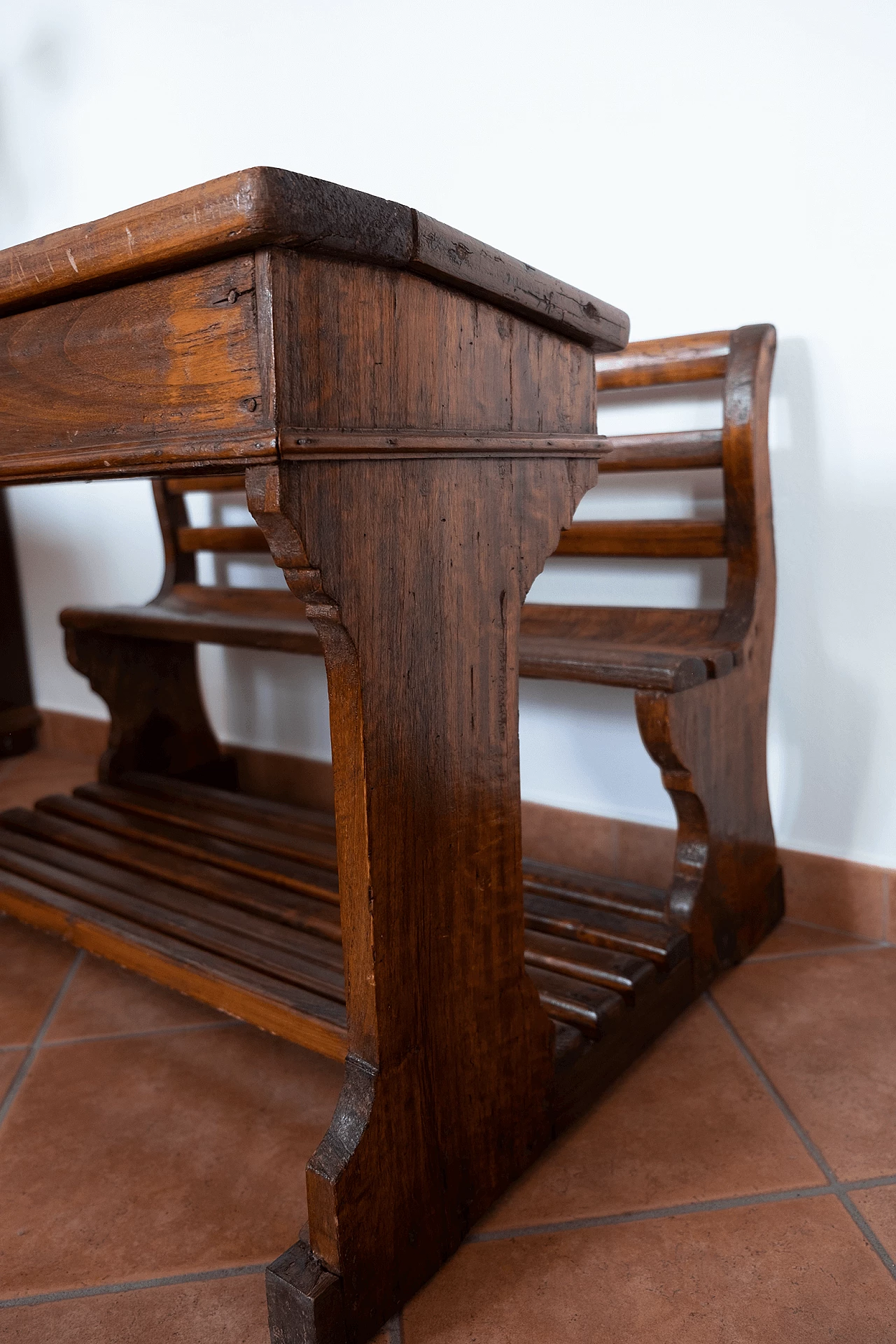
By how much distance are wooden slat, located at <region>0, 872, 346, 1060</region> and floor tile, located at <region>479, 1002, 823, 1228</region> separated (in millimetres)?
257

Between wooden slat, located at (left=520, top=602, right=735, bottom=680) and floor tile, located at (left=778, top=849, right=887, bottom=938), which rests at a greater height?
wooden slat, located at (left=520, top=602, right=735, bottom=680)

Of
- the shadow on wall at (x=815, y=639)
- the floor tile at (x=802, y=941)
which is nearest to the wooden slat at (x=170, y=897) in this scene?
the floor tile at (x=802, y=941)

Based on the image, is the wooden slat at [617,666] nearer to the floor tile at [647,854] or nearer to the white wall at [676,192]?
the white wall at [676,192]

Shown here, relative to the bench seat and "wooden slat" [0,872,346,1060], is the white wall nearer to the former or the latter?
the bench seat

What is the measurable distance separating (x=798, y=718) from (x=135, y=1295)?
1.18 meters

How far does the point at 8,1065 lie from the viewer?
4.48ft

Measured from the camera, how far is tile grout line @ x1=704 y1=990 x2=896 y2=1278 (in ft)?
3.23

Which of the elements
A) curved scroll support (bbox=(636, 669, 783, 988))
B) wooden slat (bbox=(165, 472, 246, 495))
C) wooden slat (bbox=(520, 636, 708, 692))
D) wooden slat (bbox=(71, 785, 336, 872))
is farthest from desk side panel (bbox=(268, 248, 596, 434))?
wooden slat (bbox=(165, 472, 246, 495))

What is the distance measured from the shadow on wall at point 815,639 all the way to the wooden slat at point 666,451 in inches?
5.5

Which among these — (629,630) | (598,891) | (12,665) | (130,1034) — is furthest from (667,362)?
(12,665)

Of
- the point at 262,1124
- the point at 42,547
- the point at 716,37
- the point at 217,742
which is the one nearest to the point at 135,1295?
the point at 262,1124

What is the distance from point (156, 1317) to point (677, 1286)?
1.53 ft

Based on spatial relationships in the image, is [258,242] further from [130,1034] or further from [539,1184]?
[130,1034]

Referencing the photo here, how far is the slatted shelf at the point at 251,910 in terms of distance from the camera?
122 centimetres
